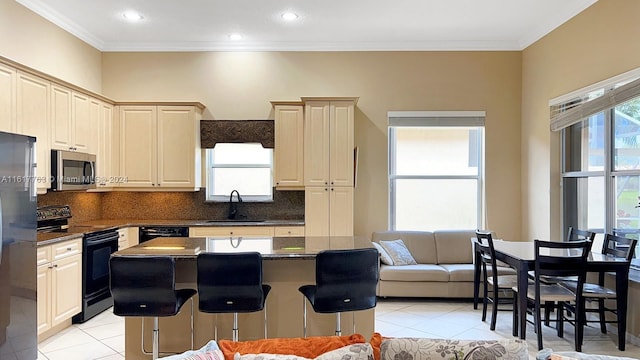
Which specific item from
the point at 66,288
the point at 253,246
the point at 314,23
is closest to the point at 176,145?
the point at 66,288

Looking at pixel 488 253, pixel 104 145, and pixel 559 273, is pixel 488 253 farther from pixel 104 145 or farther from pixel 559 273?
pixel 104 145

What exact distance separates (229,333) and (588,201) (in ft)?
12.7

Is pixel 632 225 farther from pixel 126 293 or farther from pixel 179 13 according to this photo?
pixel 179 13

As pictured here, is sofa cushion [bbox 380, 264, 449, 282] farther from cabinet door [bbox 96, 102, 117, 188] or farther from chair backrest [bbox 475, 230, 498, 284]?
cabinet door [bbox 96, 102, 117, 188]

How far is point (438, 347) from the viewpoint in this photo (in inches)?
65.6

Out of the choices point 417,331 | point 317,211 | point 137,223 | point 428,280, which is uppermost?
point 317,211

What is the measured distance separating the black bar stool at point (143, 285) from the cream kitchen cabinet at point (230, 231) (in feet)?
7.88

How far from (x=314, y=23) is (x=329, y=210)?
2220 millimetres

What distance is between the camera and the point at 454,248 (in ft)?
17.2

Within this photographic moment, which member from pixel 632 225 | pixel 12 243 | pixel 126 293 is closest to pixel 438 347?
pixel 126 293

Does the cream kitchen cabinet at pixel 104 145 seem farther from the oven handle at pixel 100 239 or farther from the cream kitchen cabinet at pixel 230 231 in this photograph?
the cream kitchen cabinet at pixel 230 231

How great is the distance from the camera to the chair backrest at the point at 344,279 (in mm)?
2666

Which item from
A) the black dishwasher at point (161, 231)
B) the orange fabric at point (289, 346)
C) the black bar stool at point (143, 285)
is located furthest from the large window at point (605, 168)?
the black dishwasher at point (161, 231)

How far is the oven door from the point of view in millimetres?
→ 4199
